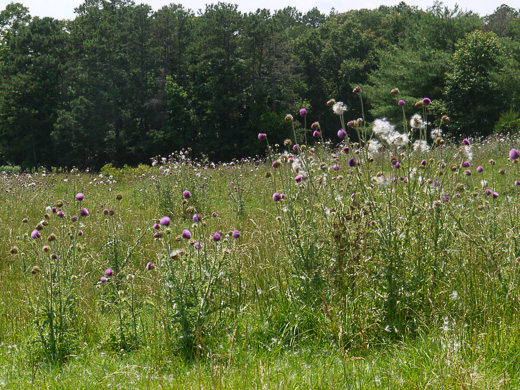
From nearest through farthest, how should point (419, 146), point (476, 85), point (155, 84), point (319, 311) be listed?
point (319, 311), point (419, 146), point (476, 85), point (155, 84)

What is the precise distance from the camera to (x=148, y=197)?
8.92 metres

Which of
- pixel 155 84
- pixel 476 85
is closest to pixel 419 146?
pixel 476 85

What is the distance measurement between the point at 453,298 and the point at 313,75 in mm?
39527

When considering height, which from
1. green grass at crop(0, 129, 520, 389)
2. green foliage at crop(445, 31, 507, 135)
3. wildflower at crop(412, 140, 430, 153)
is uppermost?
green foliage at crop(445, 31, 507, 135)

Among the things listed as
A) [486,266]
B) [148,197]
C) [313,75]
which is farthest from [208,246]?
[313,75]

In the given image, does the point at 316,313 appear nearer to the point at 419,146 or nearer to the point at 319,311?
the point at 319,311

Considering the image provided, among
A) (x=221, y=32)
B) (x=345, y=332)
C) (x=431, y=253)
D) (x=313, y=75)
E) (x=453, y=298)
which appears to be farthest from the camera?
(x=313, y=75)

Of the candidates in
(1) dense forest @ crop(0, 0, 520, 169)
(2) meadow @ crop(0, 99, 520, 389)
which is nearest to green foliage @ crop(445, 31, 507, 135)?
(1) dense forest @ crop(0, 0, 520, 169)

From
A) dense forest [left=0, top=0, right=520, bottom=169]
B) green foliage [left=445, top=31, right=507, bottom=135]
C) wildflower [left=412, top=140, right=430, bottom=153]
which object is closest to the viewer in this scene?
wildflower [left=412, top=140, right=430, bottom=153]

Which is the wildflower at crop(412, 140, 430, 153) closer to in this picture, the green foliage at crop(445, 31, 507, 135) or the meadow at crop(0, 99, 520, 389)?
the meadow at crop(0, 99, 520, 389)

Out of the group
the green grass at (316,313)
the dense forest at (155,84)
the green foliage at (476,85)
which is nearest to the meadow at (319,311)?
the green grass at (316,313)

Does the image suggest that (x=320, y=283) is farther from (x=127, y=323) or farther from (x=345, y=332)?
(x=127, y=323)

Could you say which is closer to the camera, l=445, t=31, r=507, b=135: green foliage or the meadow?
the meadow

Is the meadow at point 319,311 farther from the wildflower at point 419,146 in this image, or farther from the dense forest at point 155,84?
the dense forest at point 155,84
